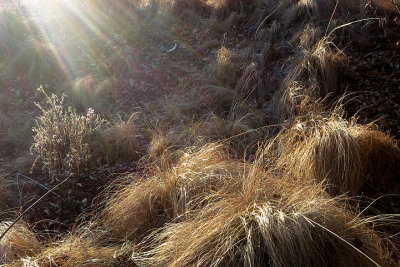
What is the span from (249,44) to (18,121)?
396cm

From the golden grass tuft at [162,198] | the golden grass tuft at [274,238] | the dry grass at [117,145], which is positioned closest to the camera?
the golden grass tuft at [274,238]

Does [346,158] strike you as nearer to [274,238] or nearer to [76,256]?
[274,238]

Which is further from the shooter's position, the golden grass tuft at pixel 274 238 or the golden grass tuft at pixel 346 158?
the golden grass tuft at pixel 346 158

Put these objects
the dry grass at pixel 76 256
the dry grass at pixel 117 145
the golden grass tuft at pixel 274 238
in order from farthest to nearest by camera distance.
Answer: the dry grass at pixel 117 145 < the dry grass at pixel 76 256 < the golden grass tuft at pixel 274 238

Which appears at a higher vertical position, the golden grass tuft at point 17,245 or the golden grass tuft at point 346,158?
the golden grass tuft at point 17,245

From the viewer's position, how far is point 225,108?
16.3ft

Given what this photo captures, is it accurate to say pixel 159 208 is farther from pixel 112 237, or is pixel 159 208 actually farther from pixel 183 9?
pixel 183 9

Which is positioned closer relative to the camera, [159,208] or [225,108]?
[159,208]

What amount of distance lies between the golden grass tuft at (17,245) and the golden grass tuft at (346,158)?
2.06 metres

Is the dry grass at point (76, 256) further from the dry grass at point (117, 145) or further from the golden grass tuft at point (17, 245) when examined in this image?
the dry grass at point (117, 145)

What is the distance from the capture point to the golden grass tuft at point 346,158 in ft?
9.36

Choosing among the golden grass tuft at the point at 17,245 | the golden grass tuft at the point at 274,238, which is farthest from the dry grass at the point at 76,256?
the golden grass tuft at the point at 274,238

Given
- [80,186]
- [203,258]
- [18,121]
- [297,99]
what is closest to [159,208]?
[203,258]

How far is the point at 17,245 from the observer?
245 cm
